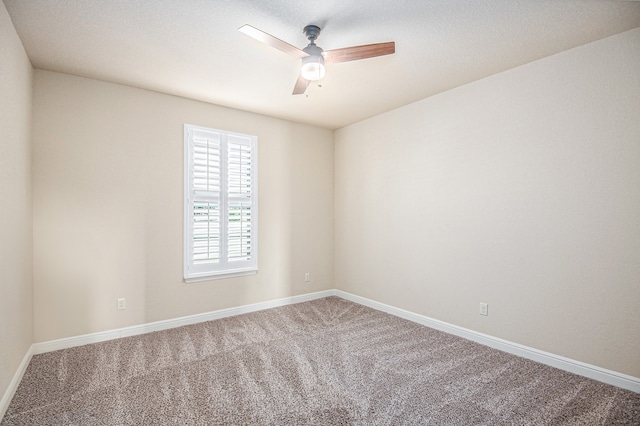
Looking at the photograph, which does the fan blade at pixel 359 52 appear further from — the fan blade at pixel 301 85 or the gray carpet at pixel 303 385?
the gray carpet at pixel 303 385

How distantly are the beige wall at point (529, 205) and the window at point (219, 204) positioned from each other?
1.79 m

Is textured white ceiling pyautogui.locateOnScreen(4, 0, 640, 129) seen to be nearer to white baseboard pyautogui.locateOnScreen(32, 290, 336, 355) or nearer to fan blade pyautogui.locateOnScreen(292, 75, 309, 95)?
fan blade pyautogui.locateOnScreen(292, 75, 309, 95)

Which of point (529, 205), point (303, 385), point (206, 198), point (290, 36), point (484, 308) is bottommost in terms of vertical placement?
point (303, 385)

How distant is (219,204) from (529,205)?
132 inches

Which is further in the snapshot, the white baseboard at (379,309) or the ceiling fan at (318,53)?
the white baseboard at (379,309)

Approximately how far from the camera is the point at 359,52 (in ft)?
7.48

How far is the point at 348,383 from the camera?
8.07 feet

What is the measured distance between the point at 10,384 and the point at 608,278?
4450mm

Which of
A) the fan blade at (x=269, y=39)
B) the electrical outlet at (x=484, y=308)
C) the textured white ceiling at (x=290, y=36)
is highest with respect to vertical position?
the textured white ceiling at (x=290, y=36)

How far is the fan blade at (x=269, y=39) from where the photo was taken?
6.53 feet

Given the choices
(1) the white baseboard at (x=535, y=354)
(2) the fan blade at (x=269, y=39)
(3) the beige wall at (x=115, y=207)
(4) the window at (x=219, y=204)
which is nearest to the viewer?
(2) the fan blade at (x=269, y=39)

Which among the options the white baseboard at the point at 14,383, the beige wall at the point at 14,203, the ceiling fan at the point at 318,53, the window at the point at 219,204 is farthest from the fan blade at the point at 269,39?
the white baseboard at the point at 14,383

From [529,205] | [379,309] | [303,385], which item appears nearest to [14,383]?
[303,385]

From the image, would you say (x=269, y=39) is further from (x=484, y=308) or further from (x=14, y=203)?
(x=484, y=308)
